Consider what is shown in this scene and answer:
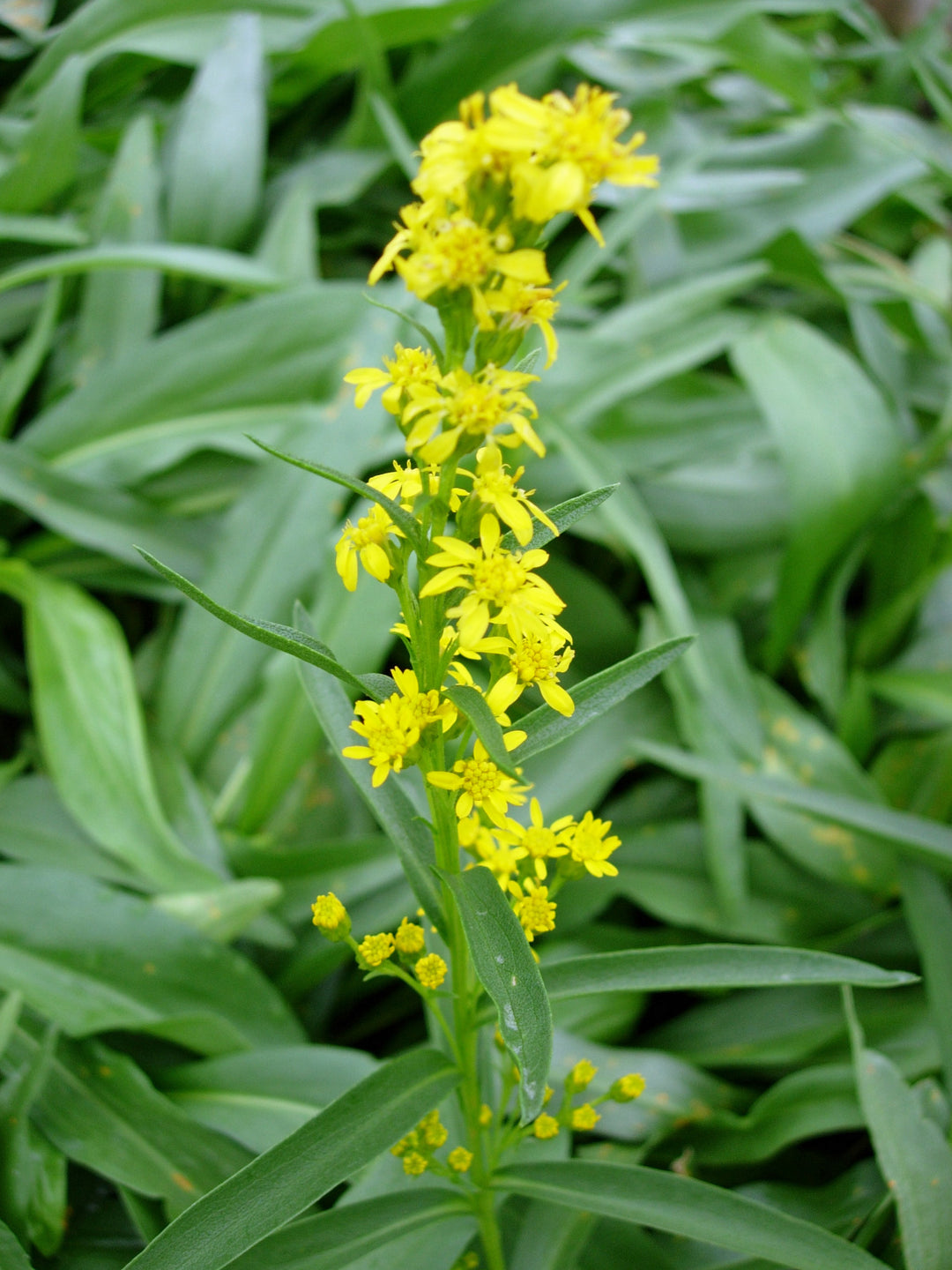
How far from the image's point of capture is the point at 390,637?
89cm

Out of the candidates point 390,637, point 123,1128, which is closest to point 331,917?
point 123,1128

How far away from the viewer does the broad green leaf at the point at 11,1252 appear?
1.67 feet

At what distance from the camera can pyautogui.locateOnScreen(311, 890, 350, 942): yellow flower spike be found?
0.41 metres

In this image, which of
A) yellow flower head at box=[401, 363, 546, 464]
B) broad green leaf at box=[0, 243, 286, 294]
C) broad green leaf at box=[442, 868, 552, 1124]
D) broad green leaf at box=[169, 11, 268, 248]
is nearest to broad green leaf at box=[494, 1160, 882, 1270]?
broad green leaf at box=[442, 868, 552, 1124]

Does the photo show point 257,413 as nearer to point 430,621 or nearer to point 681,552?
point 681,552

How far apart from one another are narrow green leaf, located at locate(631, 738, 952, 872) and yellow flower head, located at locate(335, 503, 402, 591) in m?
0.50

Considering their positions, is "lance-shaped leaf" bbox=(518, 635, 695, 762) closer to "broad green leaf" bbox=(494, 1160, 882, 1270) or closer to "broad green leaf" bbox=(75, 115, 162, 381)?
"broad green leaf" bbox=(494, 1160, 882, 1270)

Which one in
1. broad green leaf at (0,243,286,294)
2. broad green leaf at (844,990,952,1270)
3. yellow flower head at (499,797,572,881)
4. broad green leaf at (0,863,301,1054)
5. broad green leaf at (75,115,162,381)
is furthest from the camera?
broad green leaf at (75,115,162,381)

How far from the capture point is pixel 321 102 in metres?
1.34

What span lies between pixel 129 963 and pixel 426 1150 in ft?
1.12

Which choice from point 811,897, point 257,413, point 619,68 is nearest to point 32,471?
point 257,413

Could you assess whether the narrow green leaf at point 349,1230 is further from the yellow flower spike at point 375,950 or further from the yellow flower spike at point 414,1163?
the yellow flower spike at point 375,950

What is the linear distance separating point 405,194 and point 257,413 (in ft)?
1.46

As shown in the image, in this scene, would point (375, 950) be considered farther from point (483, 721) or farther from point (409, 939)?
point (483, 721)
